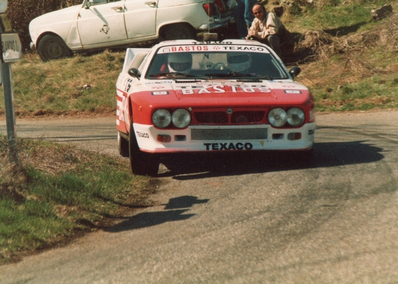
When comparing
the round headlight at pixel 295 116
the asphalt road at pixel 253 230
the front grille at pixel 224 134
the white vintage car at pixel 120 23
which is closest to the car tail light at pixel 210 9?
the white vintage car at pixel 120 23

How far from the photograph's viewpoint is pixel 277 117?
691cm

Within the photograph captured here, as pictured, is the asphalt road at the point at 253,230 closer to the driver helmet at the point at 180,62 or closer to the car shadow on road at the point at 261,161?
the car shadow on road at the point at 261,161

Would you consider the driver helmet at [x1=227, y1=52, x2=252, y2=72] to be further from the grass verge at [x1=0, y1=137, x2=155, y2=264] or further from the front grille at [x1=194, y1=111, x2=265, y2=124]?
the grass verge at [x1=0, y1=137, x2=155, y2=264]

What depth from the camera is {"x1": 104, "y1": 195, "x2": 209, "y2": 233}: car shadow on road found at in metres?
5.48

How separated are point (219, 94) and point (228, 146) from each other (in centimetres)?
56

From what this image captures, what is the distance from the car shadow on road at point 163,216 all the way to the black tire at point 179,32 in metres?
9.98

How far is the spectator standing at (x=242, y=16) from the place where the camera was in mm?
15031

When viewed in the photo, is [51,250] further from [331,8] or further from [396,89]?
[331,8]

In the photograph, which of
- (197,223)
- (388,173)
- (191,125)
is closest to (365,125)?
(388,173)

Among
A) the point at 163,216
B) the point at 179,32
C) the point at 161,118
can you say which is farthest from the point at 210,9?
the point at 163,216

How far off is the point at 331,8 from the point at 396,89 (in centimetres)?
603

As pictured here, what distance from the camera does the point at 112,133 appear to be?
10.7m

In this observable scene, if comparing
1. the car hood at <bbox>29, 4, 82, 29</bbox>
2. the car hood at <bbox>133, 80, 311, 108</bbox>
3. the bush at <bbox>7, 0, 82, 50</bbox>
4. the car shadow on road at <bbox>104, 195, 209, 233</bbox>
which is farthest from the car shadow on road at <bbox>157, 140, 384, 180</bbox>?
the bush at <bbox>7, 0, 82, 50</bbox>

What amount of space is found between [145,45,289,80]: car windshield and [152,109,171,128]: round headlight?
1.06 m
